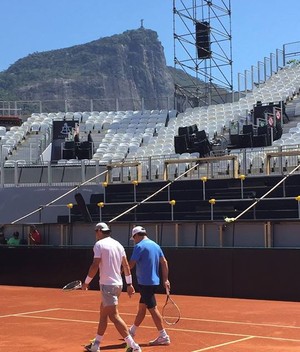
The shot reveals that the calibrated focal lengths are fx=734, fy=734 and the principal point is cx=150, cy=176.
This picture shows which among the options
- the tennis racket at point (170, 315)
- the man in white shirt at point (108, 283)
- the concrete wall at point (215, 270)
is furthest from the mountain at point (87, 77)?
the man in white shirt at point (108, 283)

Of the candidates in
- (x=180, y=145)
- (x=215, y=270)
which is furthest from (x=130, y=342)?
(x=180, y=145)

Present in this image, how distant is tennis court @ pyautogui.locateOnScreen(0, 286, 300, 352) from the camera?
442 inches

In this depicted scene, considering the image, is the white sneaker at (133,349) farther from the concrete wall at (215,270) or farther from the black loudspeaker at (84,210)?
the black loudspeaker at (84,210)

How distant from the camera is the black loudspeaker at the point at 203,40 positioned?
45.4m

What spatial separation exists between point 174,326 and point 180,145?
691 inches

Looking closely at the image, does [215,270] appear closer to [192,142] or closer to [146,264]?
[146,264]

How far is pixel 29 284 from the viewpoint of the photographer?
22922mm

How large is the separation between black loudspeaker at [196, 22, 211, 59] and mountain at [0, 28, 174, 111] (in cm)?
11959

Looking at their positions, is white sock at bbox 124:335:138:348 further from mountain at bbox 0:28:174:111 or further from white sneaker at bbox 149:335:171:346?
mountain at bbox 0:28:174:111

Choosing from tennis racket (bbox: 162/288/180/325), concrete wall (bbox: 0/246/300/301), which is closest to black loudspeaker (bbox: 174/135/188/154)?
concrete wall (bbox: 0/246/300/301)

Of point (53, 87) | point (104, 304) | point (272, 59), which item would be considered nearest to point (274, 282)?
point (104, 304)

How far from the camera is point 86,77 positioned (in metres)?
182

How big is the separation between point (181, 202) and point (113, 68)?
17159 centimetres

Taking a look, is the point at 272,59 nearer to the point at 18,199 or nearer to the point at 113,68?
the point at 18,199
